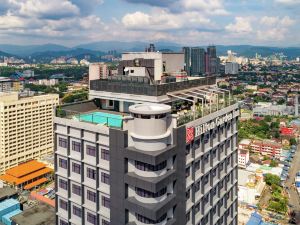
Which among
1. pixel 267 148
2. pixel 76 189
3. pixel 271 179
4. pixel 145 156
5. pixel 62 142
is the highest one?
pixel 145 156

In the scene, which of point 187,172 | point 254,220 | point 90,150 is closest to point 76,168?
point 90,150

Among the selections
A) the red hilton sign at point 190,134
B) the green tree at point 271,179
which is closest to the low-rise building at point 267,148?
the green tree at point 271,179

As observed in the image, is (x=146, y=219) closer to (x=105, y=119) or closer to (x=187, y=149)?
(x=187, y=149)

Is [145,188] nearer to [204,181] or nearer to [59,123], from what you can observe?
[204,181]

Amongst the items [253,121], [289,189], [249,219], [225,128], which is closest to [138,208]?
[225,128]

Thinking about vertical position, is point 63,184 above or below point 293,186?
above

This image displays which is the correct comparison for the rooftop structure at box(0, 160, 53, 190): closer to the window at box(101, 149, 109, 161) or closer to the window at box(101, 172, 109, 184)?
the window at box(101, 172, 109, 184)

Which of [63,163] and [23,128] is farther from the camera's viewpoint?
[23,128]
